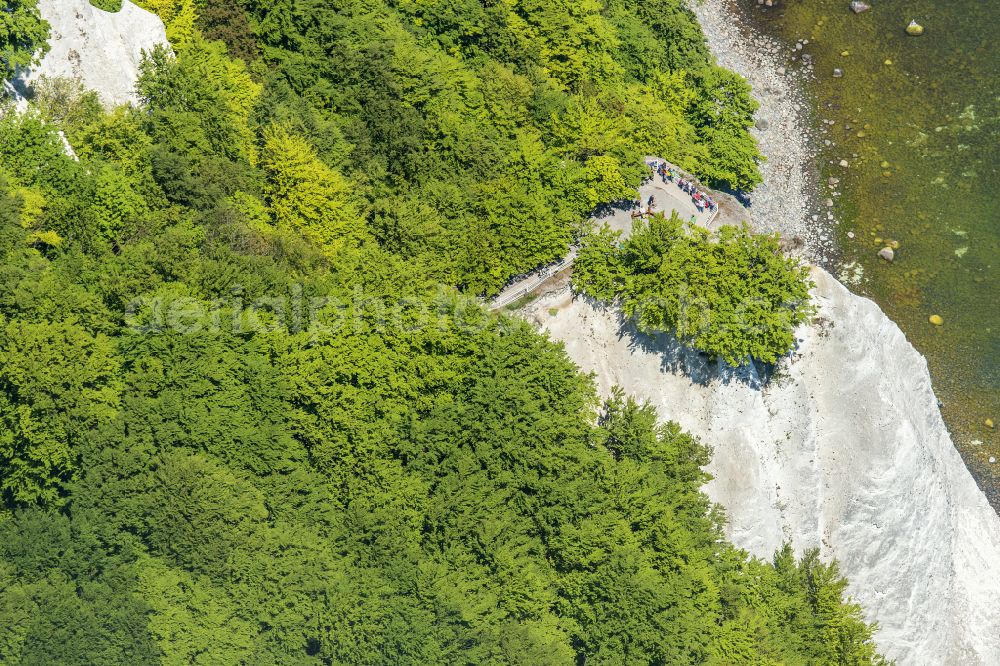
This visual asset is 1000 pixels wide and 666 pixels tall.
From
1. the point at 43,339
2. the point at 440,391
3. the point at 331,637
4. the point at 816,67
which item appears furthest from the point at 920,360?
the point at 43,339

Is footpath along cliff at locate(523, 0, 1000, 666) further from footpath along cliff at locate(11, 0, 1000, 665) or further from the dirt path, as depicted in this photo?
the dirt path

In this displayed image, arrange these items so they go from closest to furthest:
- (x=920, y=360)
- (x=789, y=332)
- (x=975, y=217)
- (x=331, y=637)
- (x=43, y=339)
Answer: (x=43, y=339), (x=331, y=637), (x=789, y=332), (x=920, y=360), (x=975, y=217)

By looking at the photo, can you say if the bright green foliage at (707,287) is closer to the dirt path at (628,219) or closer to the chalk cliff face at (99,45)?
the dirt path at (628,219)

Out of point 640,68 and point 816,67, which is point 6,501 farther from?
point 816,67

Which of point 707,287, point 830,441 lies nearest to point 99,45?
point 707,287

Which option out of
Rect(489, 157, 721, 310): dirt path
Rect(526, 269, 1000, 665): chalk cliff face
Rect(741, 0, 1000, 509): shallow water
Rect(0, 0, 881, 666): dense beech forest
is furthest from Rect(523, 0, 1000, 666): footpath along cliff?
Rect(741, 0, 1000, 509): shallow water
